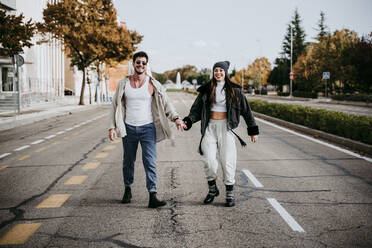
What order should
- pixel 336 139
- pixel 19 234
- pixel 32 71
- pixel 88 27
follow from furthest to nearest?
pixel 32 71, pixel 88 27, pixel 336 139, pixel 19 234

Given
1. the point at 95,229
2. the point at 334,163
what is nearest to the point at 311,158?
the point at 334,163

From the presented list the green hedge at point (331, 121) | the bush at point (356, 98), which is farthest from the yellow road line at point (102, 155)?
the bush at point (356, 98)

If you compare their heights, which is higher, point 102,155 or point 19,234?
point 102,155

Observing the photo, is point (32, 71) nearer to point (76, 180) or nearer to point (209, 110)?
point (76, 180)

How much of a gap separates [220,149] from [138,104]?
123cm

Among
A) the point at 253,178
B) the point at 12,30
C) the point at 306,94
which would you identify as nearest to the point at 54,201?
the point at 253,178

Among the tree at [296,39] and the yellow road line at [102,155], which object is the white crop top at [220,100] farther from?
the tree at [296,39]

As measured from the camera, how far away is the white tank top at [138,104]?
5.11 meters

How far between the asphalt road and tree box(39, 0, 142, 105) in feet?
84.8

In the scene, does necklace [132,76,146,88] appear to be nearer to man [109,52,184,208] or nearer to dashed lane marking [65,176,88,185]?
man [109,52,184,208]

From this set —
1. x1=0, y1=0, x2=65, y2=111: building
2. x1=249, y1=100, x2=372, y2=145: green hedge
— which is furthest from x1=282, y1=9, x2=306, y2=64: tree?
x1=249, y1=100, x2=372, y2=145: green hedge

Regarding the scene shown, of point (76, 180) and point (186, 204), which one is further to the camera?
point (76, 180)

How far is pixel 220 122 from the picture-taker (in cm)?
531

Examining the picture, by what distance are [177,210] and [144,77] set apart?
175 centimetres
